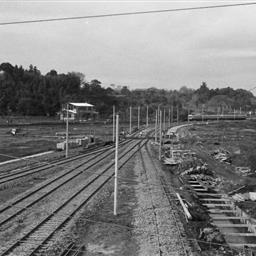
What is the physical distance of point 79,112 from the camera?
5891 inches

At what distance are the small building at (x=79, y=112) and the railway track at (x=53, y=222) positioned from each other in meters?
111

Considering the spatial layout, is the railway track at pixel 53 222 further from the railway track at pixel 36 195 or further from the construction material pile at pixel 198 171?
the construction material pile at pixel 198 171

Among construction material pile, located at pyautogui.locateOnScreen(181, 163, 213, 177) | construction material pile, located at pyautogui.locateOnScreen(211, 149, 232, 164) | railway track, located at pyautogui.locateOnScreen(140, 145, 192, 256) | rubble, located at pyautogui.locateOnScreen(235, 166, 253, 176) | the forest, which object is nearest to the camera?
railway track, located at pyautogui.locateOnScreen(140, 145, 192, 256)

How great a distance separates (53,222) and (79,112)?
130717mm

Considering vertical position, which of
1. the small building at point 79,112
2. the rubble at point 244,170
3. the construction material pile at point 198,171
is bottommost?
the rubble at point 244,170

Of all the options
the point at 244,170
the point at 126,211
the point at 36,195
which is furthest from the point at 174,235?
the point at 244,170

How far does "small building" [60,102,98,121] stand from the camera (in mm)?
143887

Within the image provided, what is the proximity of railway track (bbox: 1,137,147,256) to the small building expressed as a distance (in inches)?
4369

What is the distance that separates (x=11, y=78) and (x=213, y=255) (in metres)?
155

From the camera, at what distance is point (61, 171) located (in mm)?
37375

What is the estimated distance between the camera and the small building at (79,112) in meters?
144

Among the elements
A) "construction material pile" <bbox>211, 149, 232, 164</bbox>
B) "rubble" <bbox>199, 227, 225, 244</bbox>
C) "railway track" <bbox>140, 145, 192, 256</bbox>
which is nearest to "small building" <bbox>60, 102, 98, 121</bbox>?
"construction material pile" <bbox>211, 149, 232, 164</bbox>

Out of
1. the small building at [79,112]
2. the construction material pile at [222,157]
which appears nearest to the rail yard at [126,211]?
the construction material pile at [222,157]

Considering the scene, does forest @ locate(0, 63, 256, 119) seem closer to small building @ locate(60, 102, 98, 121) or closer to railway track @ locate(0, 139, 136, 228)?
small building @ locate(60, 102, 98, 121)
